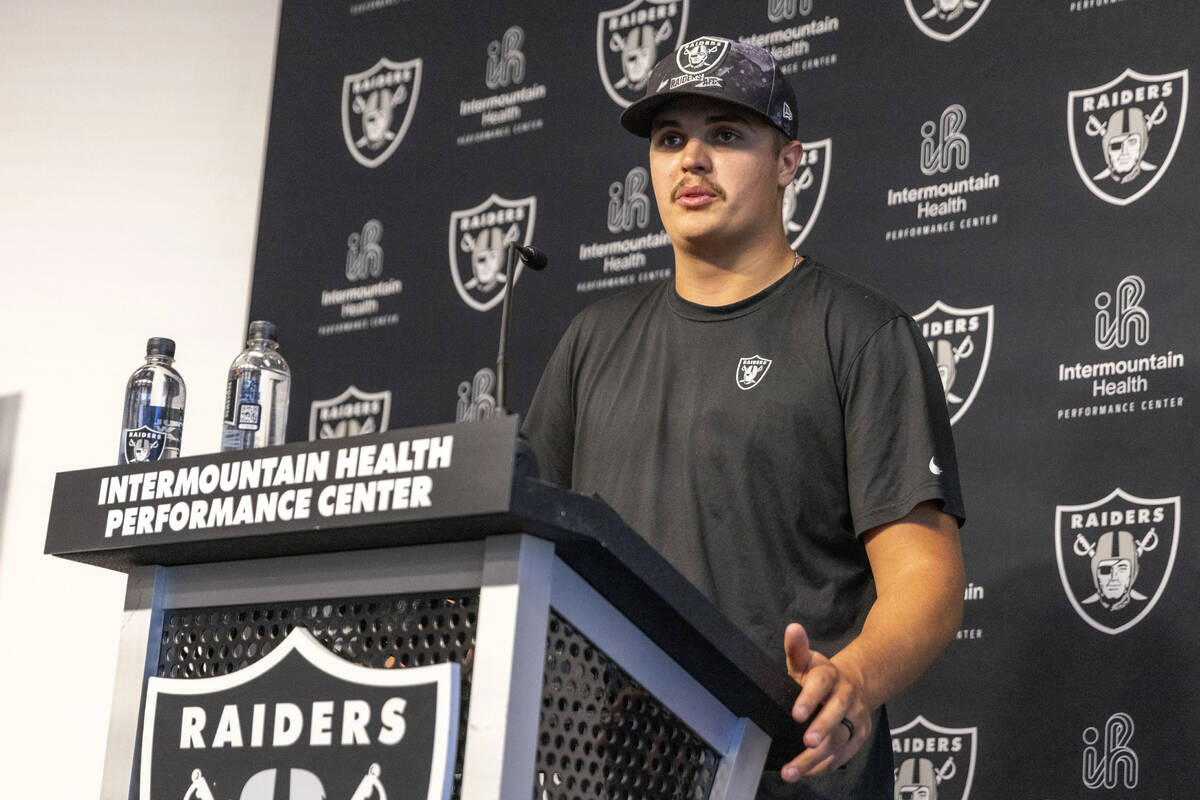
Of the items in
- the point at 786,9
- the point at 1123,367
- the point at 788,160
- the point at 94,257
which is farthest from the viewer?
the point at 94,257

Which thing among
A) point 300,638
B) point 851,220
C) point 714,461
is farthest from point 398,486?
point 851,220

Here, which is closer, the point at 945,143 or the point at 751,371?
the point at 751,371

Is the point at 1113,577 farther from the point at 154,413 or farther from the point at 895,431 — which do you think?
the point at 154,413

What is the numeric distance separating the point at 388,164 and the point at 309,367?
51 centimetres

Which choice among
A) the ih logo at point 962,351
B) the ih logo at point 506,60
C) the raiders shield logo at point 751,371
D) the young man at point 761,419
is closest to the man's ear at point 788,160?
the young man at point 761,419

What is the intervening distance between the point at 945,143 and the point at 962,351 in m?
0.40

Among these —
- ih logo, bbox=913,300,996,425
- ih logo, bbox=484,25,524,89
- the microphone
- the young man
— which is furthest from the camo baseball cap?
ih logo, bbox=484,25,524,89

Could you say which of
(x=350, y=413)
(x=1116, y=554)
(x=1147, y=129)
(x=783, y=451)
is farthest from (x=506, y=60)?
(x=783, y=451)

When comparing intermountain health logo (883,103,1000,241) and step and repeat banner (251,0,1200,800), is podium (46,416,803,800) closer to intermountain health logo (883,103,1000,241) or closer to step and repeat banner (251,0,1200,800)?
step and repeat banner (251,0,1200,800)

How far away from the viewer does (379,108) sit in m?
3.53

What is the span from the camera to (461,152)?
337cm

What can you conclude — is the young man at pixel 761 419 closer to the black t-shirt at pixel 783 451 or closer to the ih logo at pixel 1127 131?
the black t-shirt at pixel 783 451

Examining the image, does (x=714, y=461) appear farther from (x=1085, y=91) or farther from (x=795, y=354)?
(x=1085, y=91)

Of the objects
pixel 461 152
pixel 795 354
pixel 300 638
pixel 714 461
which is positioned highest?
pixel 461 152
